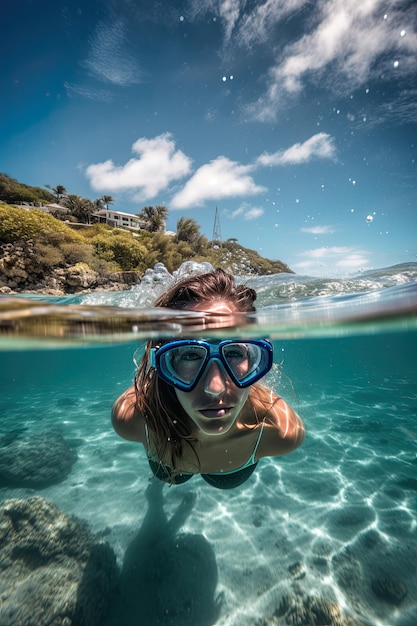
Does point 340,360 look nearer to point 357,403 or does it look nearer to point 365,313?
point 357,403

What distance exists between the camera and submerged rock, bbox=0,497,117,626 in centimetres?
369

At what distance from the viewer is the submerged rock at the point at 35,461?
23.7 ft

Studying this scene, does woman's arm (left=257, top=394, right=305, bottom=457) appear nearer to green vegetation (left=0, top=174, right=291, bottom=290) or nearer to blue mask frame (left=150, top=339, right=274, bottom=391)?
blue mask frame (left=150, top=339, right=274, bottom=391)

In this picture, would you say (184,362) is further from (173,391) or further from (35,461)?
(35,461)

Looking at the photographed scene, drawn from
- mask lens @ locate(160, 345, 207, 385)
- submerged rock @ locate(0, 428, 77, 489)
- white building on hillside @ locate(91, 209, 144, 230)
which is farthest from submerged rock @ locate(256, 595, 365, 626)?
white building on hillside @ locate(91, 209, 144, 230)

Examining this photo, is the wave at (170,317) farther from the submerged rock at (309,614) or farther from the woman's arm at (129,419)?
the submerged rock at (309,614)

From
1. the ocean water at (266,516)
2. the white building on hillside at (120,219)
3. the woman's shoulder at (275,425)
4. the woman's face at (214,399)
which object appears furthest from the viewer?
the white building on hillside at (120,219)

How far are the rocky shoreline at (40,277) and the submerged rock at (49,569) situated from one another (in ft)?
65.6

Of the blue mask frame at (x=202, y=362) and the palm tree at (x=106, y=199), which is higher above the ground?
the palm tree at (x=106, y=199)

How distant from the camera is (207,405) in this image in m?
3.08

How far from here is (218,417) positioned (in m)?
3.08

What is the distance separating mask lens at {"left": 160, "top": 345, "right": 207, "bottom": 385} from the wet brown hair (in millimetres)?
739

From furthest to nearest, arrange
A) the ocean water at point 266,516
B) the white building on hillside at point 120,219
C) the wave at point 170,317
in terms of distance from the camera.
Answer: the white building on hillside at point 120,219 < the wave at point 170,317 < the ocean water at point 266,516

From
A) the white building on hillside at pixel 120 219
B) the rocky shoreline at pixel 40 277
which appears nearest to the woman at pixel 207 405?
the rocky shoreline at pixel 40 277
